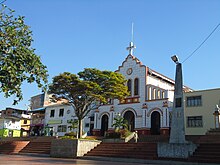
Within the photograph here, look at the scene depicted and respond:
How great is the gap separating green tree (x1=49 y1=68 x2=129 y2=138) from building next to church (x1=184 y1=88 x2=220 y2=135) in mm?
9917

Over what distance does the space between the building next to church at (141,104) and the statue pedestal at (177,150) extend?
51.2ft

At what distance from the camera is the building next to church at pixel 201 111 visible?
2845 centimetres

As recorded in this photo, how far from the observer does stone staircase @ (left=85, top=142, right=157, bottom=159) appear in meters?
17.6

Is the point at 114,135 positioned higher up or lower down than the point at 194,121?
lower down

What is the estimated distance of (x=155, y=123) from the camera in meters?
33.3

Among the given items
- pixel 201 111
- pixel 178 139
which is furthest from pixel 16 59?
pixel 201 111

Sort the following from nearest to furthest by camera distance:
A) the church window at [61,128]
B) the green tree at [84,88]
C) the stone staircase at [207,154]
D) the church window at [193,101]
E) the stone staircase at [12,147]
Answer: the stone staircase at [207,154], the green tree at [84,88], the stone staircase at [12,147], the church window at [193,101], the church window at [61,128]

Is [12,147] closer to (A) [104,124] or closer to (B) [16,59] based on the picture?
(A) [104,124]

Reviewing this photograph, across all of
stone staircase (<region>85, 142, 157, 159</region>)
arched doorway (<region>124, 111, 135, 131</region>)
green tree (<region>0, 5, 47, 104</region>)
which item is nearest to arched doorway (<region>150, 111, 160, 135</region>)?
arched doorway (<region>124, 111, 135, 131</region>)

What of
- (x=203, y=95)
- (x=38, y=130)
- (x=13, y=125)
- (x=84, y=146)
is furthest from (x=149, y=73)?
(x=13, y=125)

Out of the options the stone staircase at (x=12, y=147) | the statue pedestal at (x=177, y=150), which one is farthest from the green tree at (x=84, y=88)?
the statue pedestal at (x=177, y=150)

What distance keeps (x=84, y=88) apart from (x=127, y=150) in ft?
→ 24.1

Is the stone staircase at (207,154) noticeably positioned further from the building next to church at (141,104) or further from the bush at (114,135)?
the building next to church at (141,104)

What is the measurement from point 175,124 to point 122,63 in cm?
2324
